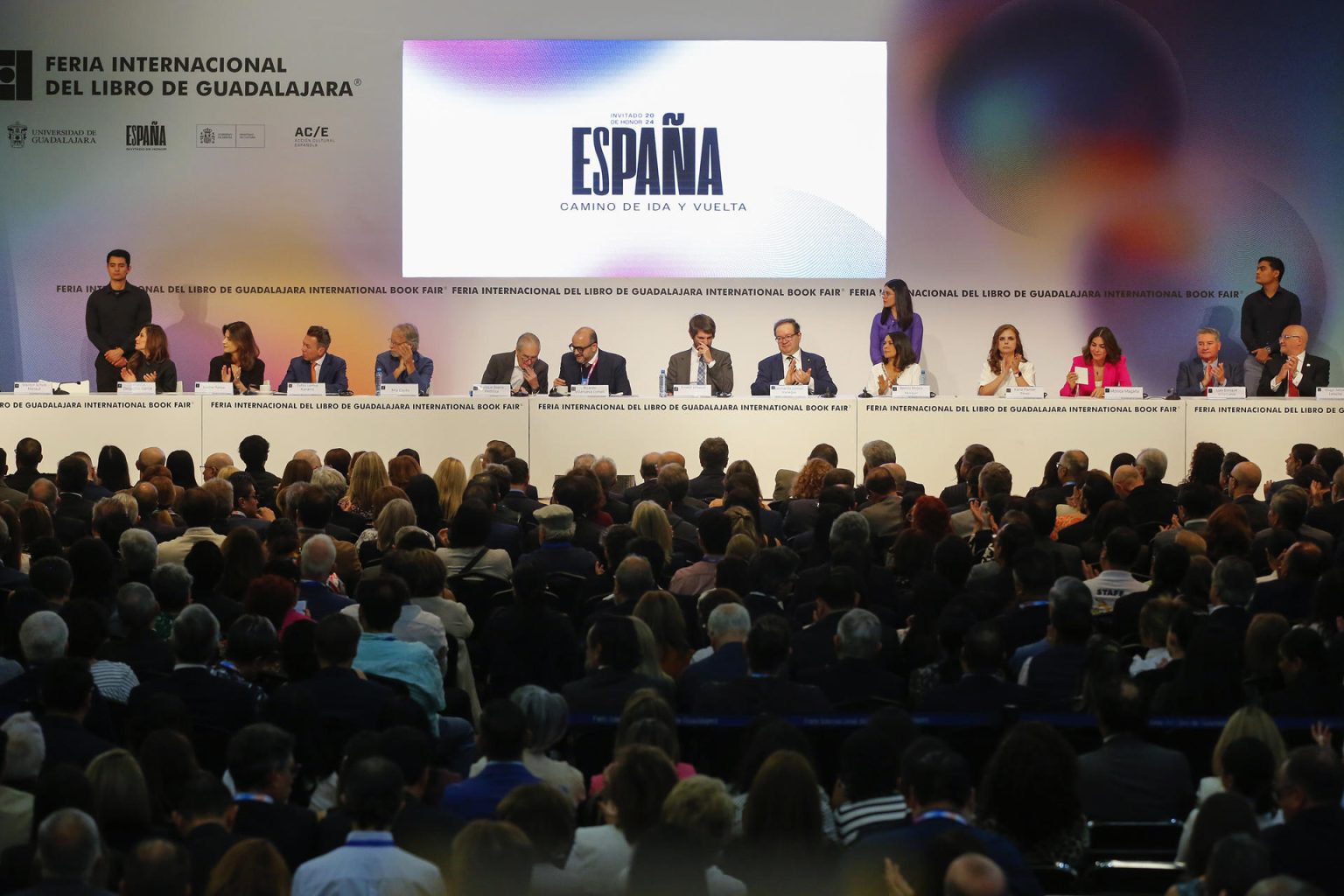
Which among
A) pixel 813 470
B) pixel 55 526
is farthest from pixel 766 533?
pixel 55 526

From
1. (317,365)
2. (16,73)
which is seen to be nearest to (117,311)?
(317,365)

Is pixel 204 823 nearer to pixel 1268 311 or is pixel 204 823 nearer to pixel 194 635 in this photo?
pixel 194 635

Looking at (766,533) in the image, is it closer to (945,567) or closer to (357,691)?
(945,567)

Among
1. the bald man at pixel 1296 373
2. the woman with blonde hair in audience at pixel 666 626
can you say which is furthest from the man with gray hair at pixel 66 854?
the bald man at pixel 1296 373

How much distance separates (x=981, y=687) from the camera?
15.3 feet

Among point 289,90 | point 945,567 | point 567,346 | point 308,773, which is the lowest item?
point 308,773

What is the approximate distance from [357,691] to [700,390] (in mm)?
6609

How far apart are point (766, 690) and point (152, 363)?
7851 millimetres

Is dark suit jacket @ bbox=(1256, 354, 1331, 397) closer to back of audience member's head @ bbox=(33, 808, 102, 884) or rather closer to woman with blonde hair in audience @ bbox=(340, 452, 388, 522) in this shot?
woman with blonde hair in audience @ bbox=(340, 452, 388, 522)

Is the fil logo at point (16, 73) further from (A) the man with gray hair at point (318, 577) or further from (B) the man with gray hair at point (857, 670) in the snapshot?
(B) the man with gray hair at point (857, 670)

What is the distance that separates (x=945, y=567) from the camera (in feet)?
19.6

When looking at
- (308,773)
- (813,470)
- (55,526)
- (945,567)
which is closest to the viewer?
(308,773)

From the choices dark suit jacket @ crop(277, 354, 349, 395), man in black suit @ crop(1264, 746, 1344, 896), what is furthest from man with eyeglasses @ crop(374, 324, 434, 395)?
man in black suit @ crop(1264, 746, 1344, 896)

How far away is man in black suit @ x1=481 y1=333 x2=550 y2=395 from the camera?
11250 millimetres
